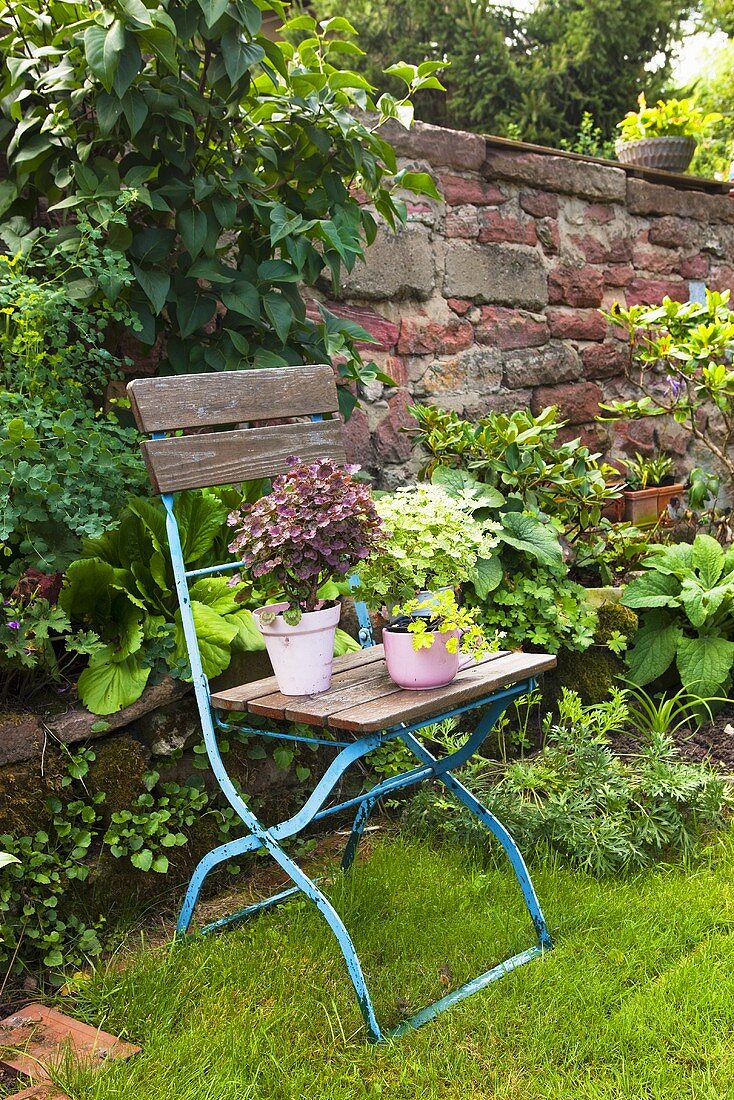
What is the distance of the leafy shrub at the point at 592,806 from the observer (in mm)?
2555

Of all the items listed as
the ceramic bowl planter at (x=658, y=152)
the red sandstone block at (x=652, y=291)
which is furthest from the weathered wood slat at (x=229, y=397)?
the ceramic bowl planter at (x=658, y=152)

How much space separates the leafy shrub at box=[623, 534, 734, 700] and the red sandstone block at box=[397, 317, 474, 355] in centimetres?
120

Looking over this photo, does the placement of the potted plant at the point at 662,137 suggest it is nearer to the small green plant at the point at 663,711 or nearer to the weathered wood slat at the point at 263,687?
the small green plant at the point at 663,711

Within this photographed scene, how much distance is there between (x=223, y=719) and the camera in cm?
256

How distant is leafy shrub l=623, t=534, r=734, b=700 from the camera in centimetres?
348

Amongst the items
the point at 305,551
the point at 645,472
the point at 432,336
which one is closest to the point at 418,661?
the point at 305,551

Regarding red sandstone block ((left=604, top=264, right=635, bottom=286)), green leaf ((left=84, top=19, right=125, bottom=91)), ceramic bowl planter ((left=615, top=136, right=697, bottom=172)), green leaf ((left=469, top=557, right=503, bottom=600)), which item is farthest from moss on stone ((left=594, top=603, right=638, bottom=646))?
ceramic bowl planter ((left=615, top=136, right=697, bottom=172))

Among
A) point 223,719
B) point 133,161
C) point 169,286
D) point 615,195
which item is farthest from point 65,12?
point 615,195

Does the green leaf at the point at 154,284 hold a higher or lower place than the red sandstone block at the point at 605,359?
higher

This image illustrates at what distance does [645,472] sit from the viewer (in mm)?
4816

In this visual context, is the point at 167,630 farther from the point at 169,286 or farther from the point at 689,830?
the point at 689,830

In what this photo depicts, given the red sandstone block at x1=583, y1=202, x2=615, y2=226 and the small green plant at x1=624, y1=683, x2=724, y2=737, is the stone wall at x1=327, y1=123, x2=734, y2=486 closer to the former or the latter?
the red sandstone block at x1=583, y1=202, x2=615, y2=226

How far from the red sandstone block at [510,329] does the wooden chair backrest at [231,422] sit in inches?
74.8

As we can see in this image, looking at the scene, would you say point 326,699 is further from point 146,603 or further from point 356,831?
point 146,603
